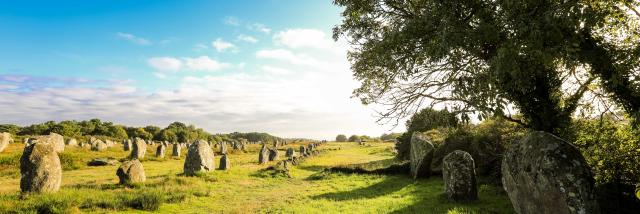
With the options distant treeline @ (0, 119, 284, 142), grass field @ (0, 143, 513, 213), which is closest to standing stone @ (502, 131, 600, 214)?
grass field @ (0, 143, 513, 213)

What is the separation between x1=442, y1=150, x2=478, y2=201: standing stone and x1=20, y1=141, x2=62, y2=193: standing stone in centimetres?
1713

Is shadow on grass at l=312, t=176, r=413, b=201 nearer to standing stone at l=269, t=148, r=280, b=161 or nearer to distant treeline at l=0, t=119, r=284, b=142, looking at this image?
standing stone at l=269, t=148, r=280, b=161

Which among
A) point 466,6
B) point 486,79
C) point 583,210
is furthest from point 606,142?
point 466,6

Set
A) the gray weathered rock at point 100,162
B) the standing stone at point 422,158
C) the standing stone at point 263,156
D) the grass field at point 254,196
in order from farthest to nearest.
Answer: the standing stone at point 263,156 → the gray weathered rock at point 100,162 → the standing stone at point 422,158 → the grass field at point 254,196

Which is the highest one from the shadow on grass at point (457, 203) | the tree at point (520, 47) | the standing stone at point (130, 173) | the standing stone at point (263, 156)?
the tree at point (520, 47)

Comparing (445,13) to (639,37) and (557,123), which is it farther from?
(557,123)

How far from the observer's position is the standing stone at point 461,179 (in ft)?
52.2

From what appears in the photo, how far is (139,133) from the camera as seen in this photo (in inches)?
3885

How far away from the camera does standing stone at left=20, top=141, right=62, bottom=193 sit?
16984 millimetres

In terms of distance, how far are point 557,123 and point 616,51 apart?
5.21 metres

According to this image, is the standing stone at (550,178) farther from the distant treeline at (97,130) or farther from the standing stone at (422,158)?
the distant treeline at (97,130)

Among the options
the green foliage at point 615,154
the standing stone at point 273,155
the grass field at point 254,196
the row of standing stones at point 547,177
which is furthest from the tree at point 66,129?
the green foliage at point 615,154

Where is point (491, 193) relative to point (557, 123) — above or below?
below

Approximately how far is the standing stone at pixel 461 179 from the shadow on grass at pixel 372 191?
12.0 feet
